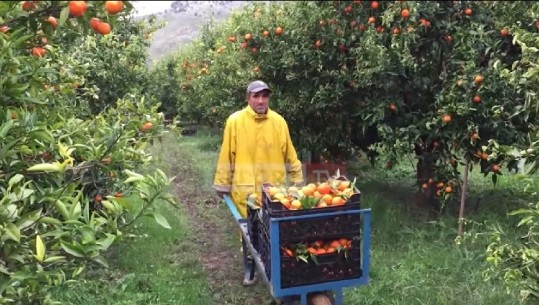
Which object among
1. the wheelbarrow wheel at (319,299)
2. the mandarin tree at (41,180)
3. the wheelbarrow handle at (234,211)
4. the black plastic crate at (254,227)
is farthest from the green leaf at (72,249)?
the wheelbarrow handle at (234,211)

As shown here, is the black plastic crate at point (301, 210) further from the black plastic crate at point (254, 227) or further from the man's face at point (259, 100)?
the man's face at point (259, 100)

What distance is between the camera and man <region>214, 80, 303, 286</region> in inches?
195

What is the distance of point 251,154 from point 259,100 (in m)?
0.50

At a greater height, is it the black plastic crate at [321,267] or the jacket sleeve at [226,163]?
the jacket sleeve at [226,163]

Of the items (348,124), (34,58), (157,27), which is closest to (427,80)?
(348,124)

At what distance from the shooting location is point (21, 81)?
2191mm

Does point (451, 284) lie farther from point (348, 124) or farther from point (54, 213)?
point (54, 213)

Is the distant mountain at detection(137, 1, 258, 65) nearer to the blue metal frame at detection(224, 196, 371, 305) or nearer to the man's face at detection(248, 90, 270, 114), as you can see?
the man's face at detection(248, 90, 270, 114)

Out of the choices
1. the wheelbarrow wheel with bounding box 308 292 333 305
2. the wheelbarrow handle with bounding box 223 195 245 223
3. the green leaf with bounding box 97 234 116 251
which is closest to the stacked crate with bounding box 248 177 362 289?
the wheelbarrow wheel with bounding box 308 292 333 305

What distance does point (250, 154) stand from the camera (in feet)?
16.3

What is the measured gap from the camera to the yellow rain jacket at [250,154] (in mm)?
4949

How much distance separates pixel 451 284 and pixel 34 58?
3830 mm

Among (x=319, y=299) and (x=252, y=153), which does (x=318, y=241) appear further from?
(x=252, y=153)

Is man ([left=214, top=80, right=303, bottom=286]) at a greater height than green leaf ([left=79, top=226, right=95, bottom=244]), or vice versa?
green leaf ([left=79, top=226, right=95, bottom=244])
